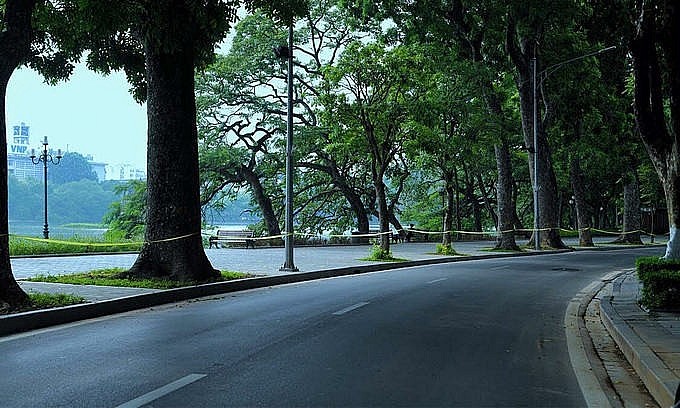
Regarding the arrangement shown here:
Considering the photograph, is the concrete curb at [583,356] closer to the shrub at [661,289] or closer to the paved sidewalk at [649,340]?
the paved sidewalk at [649,340]

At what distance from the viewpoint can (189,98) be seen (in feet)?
54.2

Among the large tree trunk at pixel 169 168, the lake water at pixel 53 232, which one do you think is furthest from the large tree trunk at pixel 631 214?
the large tree trunk at pixel 169 168

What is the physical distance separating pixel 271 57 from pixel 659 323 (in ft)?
113

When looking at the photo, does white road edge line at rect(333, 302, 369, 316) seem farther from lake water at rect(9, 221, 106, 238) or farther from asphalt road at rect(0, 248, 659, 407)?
lake water at rect(9, 221, 106, 238)

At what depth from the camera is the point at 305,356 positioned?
8.12 metres

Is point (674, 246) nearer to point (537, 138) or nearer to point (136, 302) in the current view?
point (136, 302)

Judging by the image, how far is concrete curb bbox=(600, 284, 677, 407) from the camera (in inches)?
247

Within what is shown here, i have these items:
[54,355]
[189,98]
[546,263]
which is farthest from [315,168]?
[54,355]

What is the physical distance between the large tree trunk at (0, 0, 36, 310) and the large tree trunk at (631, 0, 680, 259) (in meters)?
10.8

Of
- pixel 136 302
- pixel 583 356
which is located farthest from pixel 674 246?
pixel 136 302

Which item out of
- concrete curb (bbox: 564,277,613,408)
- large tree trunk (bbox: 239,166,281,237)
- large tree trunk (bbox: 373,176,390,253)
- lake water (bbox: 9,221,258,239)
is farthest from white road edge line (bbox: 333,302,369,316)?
large tree trunk (bbox: 239,166,281,237)

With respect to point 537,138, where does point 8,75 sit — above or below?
below

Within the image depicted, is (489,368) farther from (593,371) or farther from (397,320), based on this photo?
(397,320)

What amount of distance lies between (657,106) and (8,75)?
11434mm
